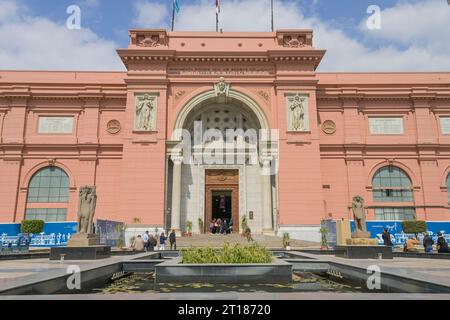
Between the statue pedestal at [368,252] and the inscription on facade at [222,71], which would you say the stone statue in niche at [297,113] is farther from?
the statue pedestal at [368,252]

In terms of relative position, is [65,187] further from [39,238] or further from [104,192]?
[39,238]

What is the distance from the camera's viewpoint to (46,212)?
26.1 meters

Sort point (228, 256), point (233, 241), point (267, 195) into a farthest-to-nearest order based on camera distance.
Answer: point (267, 195) < point (233, 241) < point (228, 256)

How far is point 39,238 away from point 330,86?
23.1m

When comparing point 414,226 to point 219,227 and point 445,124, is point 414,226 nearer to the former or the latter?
point 445,124

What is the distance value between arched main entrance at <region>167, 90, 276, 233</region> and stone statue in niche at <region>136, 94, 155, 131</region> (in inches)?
74.9

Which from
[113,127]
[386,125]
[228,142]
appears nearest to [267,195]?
[228,142]

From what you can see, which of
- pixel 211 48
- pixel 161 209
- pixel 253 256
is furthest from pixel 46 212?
pixel 253 256

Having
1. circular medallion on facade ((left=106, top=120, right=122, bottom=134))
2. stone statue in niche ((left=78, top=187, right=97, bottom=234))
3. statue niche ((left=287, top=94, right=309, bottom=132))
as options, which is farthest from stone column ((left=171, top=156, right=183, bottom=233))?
stone statue in niche ((left=78, top=187, right=97, bottom=234))

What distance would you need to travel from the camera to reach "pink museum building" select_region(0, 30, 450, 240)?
25031 millimetres

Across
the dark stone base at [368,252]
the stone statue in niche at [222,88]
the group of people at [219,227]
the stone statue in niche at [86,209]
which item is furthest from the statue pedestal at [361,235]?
the stone statue in niche at [222,88]

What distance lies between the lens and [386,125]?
2794cm

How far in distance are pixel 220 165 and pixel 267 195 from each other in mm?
4343

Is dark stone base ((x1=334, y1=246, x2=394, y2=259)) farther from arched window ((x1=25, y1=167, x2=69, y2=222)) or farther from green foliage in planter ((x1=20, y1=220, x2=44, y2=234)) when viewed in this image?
arched window ((x1=25, y1=167, x2=69, y2=222))
